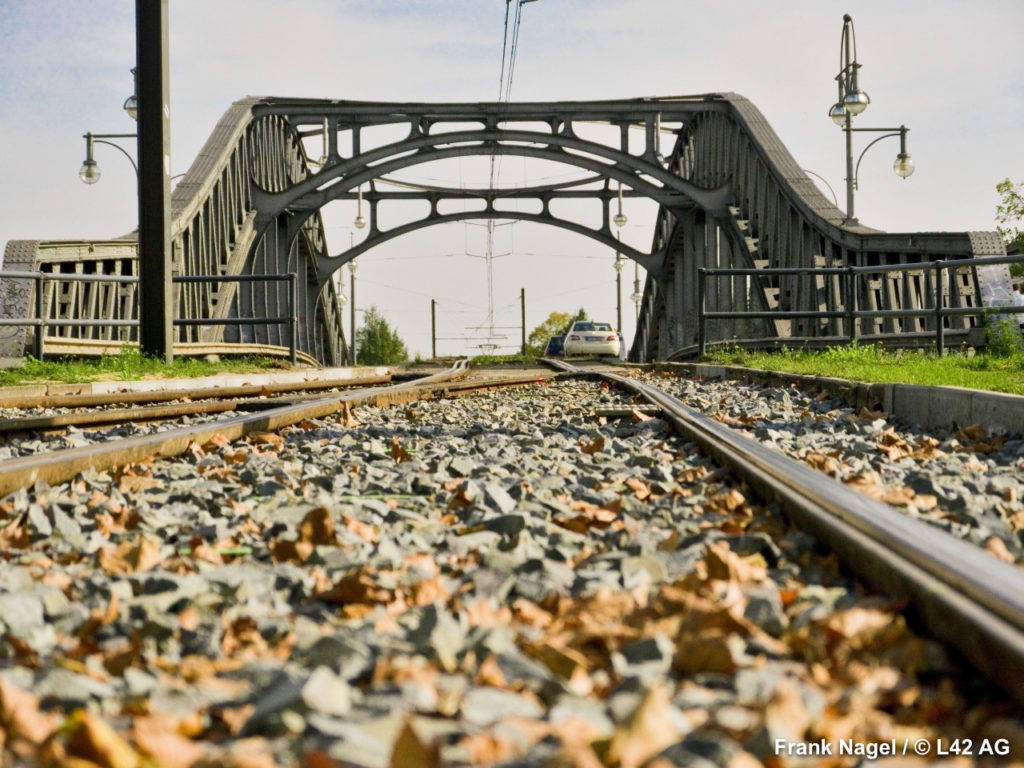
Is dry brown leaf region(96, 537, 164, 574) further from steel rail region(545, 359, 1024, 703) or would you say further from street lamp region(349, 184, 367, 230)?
street lamp region(349, 184, 367, 230)

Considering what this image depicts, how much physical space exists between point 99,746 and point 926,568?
4.98 ft

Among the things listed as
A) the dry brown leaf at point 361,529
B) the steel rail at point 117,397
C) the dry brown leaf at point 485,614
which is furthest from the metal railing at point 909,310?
the dry brown leaf at point 485,614

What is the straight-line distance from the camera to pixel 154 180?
14.3 m

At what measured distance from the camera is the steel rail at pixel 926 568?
1.67 metres

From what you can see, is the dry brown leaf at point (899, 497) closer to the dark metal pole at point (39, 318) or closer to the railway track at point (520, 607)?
the railway track at point (520, 607)

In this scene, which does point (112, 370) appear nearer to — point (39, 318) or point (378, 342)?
point (39, 318)

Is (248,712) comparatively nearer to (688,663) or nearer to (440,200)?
(688,663)

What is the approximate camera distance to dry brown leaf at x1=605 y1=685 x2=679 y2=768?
52.5 inches

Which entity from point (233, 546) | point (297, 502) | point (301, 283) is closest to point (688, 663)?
point (233, 546)

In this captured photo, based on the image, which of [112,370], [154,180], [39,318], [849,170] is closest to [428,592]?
[112,370]

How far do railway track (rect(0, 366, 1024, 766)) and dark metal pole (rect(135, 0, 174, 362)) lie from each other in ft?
33.1

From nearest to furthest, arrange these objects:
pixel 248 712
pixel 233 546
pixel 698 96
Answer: pixel 248 712, pixel 233 546, pixel 698 96

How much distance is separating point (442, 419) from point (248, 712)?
6015 mm

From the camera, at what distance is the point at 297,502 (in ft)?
11.9
